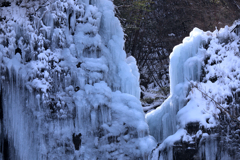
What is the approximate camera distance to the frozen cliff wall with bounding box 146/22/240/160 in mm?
6012

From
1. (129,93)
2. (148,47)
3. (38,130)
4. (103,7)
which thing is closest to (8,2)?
(103,7)

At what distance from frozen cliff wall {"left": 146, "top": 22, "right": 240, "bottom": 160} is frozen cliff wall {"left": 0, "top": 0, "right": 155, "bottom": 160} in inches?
30.2

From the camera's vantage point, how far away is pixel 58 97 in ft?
20.8

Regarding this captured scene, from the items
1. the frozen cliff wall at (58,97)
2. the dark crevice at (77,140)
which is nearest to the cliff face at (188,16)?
the frozen cliff wall at (58,97)

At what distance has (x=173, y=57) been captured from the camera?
267 inches

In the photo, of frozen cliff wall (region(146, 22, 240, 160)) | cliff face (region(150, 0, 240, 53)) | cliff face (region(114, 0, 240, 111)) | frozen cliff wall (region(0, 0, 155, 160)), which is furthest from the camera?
cliff face (region(114, 0, 240, 111))

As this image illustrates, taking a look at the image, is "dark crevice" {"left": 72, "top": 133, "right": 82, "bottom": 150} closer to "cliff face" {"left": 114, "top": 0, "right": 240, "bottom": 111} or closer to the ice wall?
the ice wall

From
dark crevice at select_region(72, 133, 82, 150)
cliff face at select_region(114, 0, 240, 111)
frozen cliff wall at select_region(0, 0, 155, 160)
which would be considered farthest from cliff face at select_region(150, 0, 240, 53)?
dark crevice at select_region(72, 133, 82, 150)

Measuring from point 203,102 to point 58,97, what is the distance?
119 inches

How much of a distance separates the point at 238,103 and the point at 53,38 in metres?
4.08

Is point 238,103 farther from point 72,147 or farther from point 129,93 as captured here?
point 72,147

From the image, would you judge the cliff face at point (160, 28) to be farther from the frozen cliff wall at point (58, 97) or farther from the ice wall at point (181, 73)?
the frozen cliff wall at point (58, 97)

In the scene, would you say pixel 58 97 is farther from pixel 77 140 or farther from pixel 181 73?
pixel 181 73

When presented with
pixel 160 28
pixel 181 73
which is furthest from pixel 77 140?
pixel 160 28
